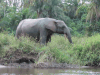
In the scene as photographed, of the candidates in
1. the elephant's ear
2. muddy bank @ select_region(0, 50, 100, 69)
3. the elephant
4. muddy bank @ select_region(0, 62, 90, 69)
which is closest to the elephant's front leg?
the elephant

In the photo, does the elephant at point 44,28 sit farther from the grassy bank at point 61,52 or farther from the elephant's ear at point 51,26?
the grassy bank at point 61,52

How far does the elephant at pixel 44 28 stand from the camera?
1238 centimetres

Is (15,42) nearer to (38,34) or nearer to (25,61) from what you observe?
(25,61)

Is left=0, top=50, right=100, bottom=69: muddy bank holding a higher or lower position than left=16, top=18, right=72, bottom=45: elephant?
lower

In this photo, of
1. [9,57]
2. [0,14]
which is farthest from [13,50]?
[0,14]

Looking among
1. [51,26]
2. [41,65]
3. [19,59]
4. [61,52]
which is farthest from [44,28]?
[41,65]

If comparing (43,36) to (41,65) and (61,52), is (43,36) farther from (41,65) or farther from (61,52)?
(41,65)

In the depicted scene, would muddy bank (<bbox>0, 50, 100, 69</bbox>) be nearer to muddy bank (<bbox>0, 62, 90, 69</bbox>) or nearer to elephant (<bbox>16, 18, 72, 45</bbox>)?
muddy bank (<bbox>0, 62, 90, 69</bbox>)

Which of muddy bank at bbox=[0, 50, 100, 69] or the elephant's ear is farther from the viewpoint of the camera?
the elephant's ear

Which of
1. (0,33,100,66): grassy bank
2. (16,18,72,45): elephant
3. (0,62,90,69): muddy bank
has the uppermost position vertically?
(16,18,72,45): elephant

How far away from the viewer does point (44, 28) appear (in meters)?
12.4

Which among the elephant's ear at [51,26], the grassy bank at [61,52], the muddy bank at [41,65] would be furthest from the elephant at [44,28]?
the muddy bank at [41,65]

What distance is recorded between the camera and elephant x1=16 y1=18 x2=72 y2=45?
487 inches

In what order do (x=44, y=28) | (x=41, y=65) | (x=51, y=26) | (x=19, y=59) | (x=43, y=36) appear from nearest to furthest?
(x=41, y=65) → (x=19, y=59) → (x=43, y=36) → (x=44, y=28) → (x=51, y=26)
